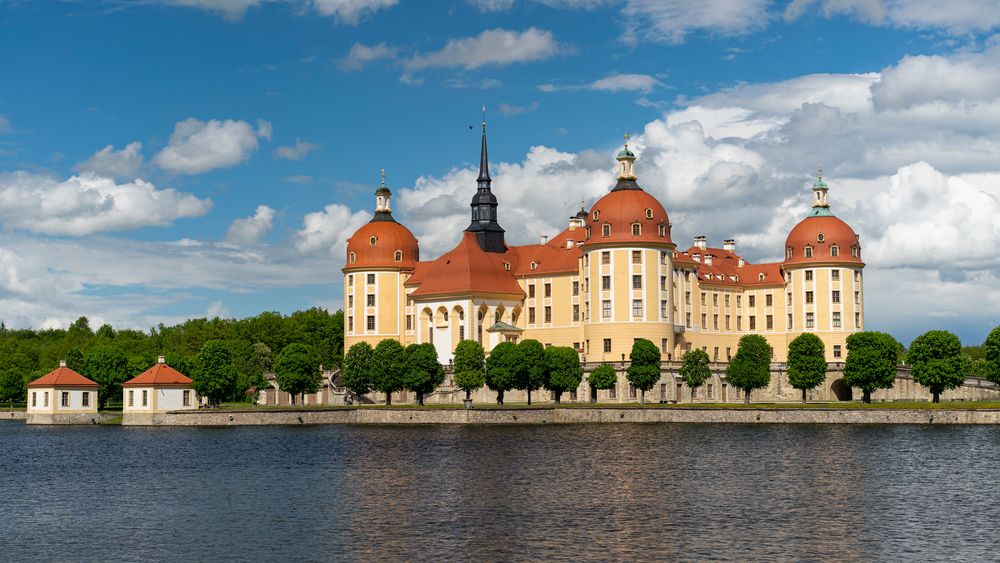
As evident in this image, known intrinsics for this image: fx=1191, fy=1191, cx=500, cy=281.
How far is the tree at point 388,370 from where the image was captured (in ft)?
359

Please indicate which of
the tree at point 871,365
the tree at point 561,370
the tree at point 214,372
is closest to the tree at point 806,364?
the tree at point 871,365

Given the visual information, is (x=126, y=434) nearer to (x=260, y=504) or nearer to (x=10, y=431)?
(x=10, y=431)

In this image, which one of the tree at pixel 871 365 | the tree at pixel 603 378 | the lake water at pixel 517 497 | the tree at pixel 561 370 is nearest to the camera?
the lake water at pixel 517 497

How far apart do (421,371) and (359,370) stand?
7.02 meters

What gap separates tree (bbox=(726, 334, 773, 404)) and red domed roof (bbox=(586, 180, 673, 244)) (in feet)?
46.1

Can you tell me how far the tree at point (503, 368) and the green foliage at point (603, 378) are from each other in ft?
25.0

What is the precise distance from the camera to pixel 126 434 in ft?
315

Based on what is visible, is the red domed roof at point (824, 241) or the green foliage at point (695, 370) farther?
the red domed roof at point (824, 241)

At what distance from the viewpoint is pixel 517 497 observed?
51.0m

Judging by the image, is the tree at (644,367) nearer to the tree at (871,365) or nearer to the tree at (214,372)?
the tree at (871,365)

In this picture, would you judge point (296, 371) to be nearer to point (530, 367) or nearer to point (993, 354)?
point (530, 367)

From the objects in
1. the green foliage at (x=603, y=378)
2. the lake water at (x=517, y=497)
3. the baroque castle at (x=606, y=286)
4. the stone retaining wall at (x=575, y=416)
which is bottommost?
the lake water at (x=517, y=497)

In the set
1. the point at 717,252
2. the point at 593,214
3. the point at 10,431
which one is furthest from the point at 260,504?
the point at 717,252

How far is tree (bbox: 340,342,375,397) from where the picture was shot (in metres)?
112
